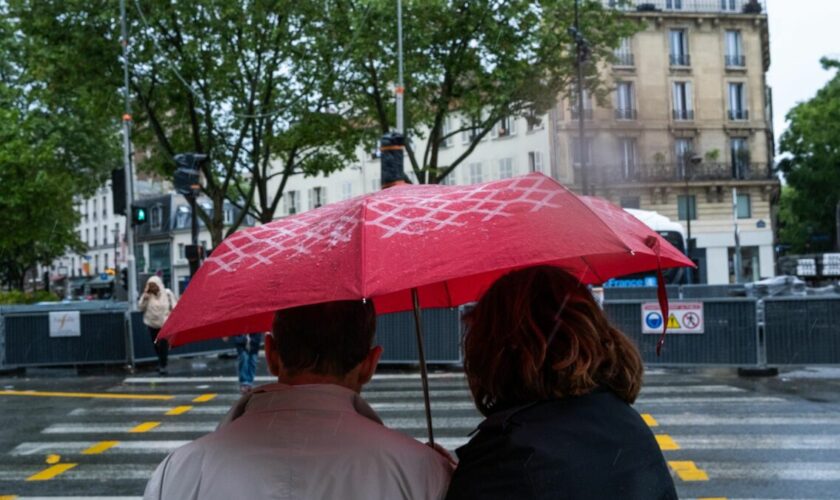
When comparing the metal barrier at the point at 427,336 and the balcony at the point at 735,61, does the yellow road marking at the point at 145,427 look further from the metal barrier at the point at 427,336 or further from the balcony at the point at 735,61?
the balcony at the point at 735,61

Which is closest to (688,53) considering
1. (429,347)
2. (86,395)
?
(429,347)

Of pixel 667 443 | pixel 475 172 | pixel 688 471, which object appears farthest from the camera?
pixel 475 172

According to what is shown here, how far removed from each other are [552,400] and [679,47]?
2129 inches

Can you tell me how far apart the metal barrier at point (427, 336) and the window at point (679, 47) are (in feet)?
132

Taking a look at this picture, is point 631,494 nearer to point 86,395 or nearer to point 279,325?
point 279,325

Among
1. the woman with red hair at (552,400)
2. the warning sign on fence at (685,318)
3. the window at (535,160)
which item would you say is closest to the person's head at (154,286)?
the warning sign on fence at (685,318)

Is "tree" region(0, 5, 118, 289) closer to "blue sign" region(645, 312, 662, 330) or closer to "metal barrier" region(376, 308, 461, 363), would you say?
"metal barrier" region(376, 308, 461, 363)

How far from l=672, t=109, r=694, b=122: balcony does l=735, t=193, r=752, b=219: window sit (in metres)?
5.20

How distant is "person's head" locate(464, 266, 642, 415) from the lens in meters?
2.06

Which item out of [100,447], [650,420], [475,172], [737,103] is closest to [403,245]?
[100,447]

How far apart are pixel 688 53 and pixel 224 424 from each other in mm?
53960

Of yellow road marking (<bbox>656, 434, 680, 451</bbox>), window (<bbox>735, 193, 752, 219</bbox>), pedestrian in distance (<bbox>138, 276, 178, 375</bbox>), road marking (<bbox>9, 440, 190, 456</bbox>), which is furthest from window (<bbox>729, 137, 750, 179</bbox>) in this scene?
road marking (<bbox>9, 440, 190, 456</bbox>)

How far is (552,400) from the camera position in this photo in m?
2.04

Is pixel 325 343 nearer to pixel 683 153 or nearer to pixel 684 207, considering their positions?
pixel 684 207
